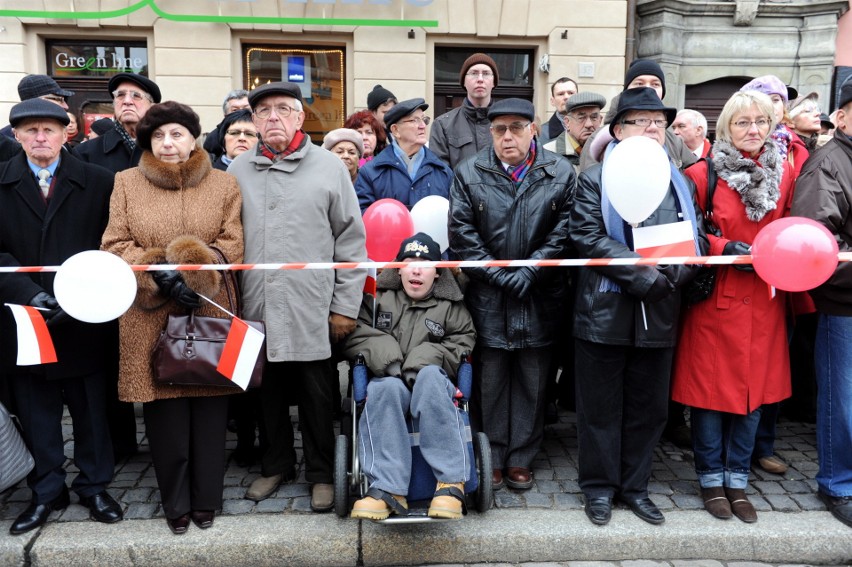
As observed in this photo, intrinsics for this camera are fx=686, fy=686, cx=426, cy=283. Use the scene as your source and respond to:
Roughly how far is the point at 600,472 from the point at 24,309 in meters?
3.10

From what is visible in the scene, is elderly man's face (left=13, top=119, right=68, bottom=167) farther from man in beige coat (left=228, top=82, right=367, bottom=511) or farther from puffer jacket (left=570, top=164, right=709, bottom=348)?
puffer jacket (left=570, top=164, right=709, bottom=348)

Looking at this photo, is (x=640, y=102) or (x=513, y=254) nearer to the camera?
(x=640, y=102)

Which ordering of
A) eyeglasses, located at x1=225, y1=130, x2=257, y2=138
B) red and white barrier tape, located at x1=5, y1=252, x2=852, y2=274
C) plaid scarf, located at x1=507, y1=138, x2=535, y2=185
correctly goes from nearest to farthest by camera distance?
red and white barrier tape, located at x1=5, y1=252, x2=852, y2=274 → plaid scarf, located at x1=507, y1=138, x2=535, y2=185 → eyeglasses, located at x1=225, y1=130, x2=257, y2=138

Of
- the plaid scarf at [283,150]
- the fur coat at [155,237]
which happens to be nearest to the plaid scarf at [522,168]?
the plaid scarf at [283,150]

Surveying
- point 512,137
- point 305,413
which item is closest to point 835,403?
point 512,137

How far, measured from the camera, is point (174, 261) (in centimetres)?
336

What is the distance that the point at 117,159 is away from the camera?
175 inches

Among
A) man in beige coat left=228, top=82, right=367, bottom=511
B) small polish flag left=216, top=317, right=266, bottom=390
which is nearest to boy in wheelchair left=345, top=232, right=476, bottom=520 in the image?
man in beige coat left=228, top=82, right=367, bottom=511

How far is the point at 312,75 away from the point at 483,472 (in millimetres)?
8759

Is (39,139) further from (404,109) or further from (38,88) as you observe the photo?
(404,109)

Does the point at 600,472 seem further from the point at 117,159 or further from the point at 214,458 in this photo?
the point at 117,159

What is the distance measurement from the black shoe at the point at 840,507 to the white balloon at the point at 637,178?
1960 millimetres

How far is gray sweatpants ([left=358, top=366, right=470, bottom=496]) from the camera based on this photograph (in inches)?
133

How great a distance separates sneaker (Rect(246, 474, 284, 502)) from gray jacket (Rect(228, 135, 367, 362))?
33.1 inches
